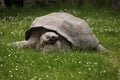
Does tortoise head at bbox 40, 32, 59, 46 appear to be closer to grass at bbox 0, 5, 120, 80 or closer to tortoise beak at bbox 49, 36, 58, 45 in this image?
tortoise beak at bbox 49, 36, 58, 45

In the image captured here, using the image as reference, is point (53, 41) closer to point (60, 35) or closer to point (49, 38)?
point (49, 38)

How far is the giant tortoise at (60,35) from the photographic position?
464 inches

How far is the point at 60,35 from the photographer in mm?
12023

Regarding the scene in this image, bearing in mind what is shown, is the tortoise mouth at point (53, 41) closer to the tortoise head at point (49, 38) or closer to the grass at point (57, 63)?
the tortoise head at point (49, 38)

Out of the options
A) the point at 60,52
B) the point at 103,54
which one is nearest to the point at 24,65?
the point at 60,52

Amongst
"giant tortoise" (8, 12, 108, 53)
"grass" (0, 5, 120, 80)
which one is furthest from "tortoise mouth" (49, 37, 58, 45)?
"grass" (0, 5, 120, 80)

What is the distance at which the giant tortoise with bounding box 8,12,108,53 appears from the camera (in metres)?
11.8

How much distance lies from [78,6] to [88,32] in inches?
342

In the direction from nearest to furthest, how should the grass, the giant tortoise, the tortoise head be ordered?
the grass → the tortoise head → the giant tortoise

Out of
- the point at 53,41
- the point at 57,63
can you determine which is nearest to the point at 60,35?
the point at 53,41

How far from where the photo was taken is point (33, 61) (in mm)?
10516

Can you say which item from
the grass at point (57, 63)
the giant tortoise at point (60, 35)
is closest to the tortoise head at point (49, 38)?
the giant tortoise at point (60, 35)

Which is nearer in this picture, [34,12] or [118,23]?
[118,23]

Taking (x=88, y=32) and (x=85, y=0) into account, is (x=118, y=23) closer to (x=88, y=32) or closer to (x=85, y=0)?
(x=85, y=0)
